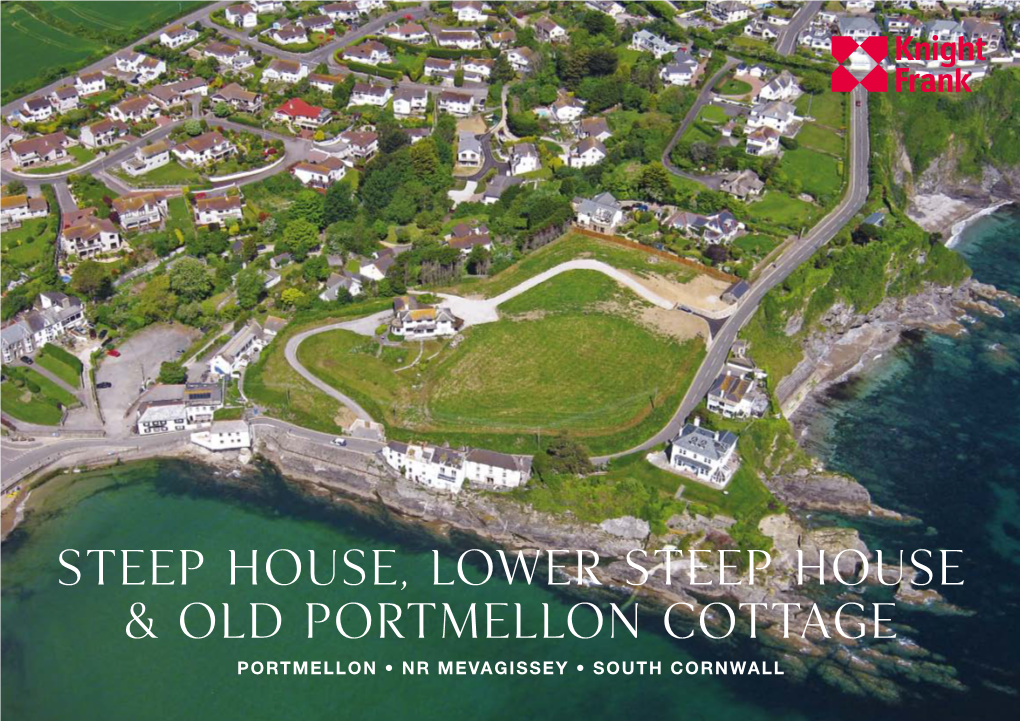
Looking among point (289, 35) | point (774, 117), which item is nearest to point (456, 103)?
point (289, 35)

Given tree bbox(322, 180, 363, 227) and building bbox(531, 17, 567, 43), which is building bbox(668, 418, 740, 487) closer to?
tree bbox(322, 180, 363, 227)

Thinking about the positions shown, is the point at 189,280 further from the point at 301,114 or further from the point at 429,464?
the point at 301,114

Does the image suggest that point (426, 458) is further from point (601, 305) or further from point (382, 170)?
point (382, 170)

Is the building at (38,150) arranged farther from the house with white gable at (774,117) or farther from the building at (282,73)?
the house with white gable at (774,117)

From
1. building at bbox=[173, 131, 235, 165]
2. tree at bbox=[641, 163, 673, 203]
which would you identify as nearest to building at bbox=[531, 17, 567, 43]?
tree at bbox=[641, 163, 673, 203]

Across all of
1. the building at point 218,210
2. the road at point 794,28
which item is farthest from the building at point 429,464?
the road at point 794,28

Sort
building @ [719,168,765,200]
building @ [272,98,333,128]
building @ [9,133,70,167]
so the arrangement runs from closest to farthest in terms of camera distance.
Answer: building @ [719,168,765,200], building @ [9,133,70,167], building @ [272,98,333,128]
